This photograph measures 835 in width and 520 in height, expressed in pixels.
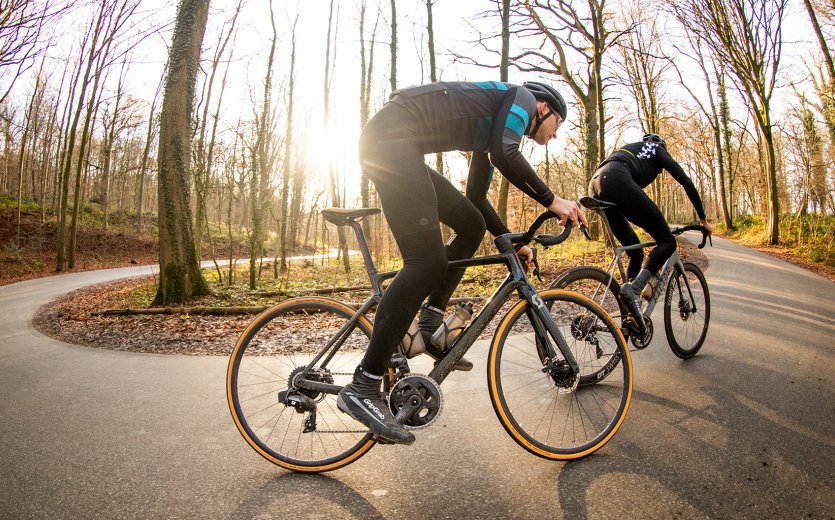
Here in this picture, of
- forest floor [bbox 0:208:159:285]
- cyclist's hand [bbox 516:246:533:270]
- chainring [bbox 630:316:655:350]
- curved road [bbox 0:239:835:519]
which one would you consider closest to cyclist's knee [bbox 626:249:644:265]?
chainring [bbox 630:316:655:350]

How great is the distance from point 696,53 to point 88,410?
23.7 meters

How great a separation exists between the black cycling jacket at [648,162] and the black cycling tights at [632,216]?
18 cm

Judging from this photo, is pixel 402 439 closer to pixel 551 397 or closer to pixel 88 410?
pixel 551 397

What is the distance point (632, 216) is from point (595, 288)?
1016 mm

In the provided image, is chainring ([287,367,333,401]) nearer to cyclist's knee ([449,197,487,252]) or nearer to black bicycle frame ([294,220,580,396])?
black bicycle frame ([294,220,580,396])

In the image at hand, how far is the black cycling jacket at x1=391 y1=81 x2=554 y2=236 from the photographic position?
231 cm

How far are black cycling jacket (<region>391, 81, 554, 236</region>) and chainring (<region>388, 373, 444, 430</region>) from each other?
3.54 feet

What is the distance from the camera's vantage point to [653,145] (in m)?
4.58

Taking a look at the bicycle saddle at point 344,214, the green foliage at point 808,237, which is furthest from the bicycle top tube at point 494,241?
the green foliage at point 808,237

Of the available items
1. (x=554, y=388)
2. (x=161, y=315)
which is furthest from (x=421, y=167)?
(x=161, y=315)

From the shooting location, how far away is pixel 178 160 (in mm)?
9023

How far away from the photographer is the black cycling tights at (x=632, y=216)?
4195mm

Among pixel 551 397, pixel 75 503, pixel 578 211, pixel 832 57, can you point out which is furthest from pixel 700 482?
pixel 832 57

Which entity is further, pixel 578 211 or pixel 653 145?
pixel 653 145
